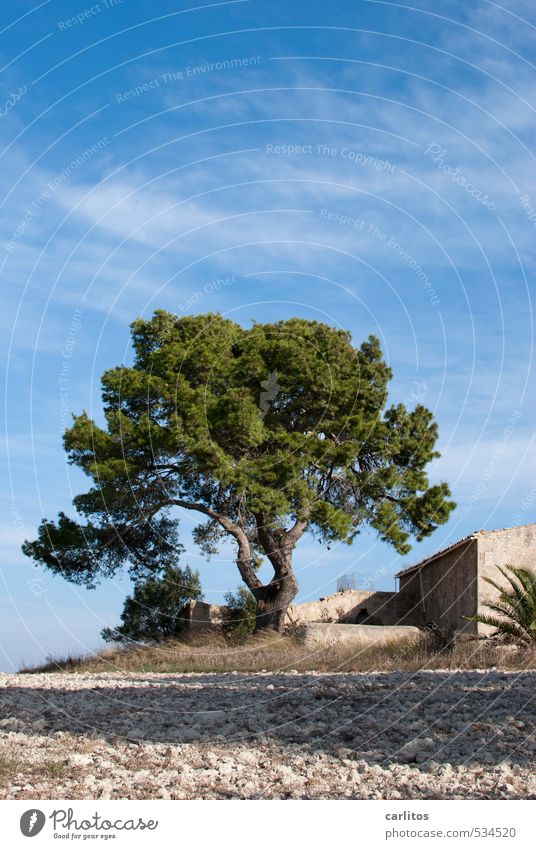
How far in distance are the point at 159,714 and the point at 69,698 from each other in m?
1.81

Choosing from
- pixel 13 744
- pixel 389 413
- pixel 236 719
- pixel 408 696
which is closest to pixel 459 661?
pixel 408 696

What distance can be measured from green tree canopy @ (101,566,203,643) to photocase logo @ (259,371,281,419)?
5.54 meters

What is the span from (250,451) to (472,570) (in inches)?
270

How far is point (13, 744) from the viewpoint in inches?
352

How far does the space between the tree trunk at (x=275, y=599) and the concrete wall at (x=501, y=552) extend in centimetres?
584

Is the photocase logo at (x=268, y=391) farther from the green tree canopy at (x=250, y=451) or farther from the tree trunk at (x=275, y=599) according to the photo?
the tree trunk at (x=275, y=599)

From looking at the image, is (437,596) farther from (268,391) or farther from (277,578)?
(268,391)

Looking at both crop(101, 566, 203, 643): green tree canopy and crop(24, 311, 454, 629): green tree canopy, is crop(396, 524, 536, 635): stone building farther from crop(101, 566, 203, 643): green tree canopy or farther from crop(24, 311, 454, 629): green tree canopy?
crop(101, 566, 203, 643): green tree canopy

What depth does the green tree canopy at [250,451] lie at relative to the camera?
24.8m

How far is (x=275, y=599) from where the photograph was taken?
25922 millimetres

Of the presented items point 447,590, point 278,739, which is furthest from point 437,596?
point 278,739

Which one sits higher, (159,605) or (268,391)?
(268,391)
